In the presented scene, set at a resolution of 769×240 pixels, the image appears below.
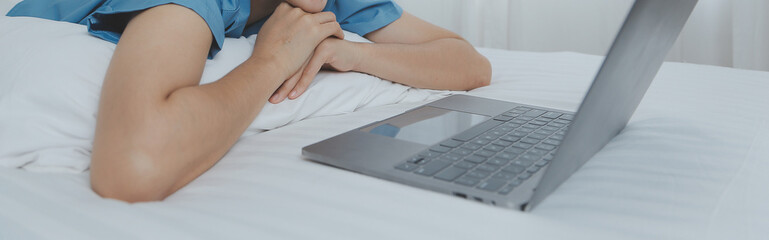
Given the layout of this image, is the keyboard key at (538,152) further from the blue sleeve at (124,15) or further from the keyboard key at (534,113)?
the blue sleeve at (124,15)

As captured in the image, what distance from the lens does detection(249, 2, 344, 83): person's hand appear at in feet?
2.75

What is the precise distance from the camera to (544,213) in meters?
0.51

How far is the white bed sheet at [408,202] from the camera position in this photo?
480mm

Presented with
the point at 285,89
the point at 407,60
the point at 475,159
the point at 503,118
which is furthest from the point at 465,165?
the point at 407,60

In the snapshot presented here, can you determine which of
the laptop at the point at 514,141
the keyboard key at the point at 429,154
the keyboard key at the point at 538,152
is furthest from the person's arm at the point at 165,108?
the keyboard key at the point at 538,152

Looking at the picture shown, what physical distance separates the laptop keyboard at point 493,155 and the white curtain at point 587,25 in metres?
1.68

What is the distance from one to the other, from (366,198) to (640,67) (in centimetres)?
29

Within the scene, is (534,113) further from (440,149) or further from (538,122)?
(440,149)

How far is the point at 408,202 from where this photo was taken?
53 centimetres

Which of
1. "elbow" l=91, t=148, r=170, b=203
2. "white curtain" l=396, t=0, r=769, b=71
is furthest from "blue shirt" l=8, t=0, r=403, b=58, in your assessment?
"white curtain" l=396, t=0, r=769, b=71

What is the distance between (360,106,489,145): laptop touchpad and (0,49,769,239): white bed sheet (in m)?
0.08

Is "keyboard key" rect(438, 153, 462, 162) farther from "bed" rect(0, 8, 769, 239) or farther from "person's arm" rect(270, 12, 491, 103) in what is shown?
"person's arm" rect(270, 12, 491, 103)

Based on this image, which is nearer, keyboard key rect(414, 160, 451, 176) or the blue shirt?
keyboard key rect(414, 160, 451, 176)

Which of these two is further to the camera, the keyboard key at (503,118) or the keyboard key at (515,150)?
the keyboard key at (503,118)
